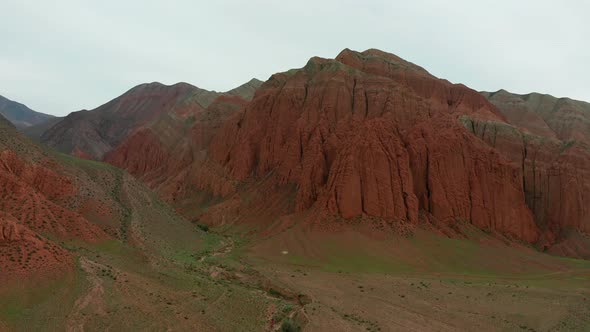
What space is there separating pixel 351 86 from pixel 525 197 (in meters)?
25.2

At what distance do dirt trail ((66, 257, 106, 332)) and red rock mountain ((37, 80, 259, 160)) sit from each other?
275 ft

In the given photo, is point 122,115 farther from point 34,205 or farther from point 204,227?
point 34,205

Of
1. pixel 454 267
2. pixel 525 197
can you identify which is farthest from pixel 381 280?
pixel 525 197

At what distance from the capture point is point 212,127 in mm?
90062

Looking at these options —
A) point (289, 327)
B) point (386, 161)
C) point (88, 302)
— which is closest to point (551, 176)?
point (386, 161)

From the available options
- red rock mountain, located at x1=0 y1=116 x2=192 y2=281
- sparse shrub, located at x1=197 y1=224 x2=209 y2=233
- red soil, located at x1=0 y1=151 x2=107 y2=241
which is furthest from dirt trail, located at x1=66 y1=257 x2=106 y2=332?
sparse shrub, located at x1=197 y1=224 x2=209 y2=233

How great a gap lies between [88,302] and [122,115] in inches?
5159

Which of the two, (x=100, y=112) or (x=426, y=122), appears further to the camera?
(x=100, y=112)

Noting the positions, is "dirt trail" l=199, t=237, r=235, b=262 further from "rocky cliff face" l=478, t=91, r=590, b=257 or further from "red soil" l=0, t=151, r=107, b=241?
"rocky cliff face" l=478, t=91, r=590, b=257

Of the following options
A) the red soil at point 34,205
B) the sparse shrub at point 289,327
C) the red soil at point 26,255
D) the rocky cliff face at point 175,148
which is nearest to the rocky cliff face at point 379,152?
the rocky cliff face at point 175,148

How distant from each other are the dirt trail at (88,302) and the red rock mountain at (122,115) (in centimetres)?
8379

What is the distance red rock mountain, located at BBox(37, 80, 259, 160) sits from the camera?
118 meters

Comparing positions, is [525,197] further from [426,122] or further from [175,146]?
[175,146]

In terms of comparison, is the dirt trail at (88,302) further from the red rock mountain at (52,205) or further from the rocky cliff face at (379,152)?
the rocky cliff face at (379,152)
